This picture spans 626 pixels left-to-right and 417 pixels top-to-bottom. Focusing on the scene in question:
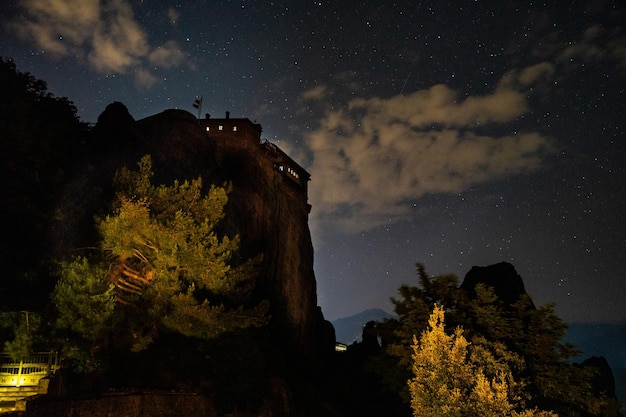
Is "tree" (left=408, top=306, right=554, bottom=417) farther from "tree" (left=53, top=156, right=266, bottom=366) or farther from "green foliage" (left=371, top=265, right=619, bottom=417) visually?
"tree" (left=53, top=156, right=266, bottom=366)

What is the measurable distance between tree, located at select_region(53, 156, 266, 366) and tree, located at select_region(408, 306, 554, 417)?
779 cm

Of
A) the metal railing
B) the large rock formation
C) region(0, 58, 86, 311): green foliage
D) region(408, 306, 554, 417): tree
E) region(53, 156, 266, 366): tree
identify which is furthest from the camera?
the large rock formation

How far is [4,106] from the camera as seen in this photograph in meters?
21.8

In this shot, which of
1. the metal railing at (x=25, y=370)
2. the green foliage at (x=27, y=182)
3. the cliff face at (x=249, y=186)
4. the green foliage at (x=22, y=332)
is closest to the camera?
the green foliage at (x=22, y=332)

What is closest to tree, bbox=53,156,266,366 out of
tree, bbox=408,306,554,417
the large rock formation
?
tree, bbox=408,306,554,417

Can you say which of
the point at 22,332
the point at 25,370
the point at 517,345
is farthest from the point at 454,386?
the point at 25,370

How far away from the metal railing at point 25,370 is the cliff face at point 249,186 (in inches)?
493

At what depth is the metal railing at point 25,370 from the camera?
62.1 feet

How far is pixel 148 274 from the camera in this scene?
60.1 feet

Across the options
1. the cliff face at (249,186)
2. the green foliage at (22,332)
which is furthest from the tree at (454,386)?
the cliff face at (249,186)

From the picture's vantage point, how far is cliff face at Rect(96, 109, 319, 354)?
32.9m

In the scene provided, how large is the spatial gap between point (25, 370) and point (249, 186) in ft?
73.8

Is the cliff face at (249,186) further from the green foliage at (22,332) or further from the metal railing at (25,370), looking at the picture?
the green foliage at (22,332)

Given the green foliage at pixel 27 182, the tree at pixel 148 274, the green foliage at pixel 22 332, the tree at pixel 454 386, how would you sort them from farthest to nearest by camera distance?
the green foliage at pixel 27 182
the tree at pixel 148 274
the green foliage at pixel 22 332
the tree at pixel 454 386
